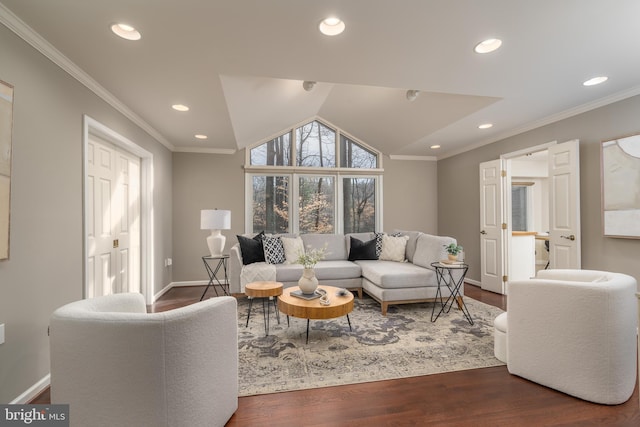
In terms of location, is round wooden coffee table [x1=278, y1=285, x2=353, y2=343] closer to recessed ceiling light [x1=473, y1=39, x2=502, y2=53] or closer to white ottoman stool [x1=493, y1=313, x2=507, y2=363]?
white ottoman stool [x1=493, y1=313, x2=507, y2=363]

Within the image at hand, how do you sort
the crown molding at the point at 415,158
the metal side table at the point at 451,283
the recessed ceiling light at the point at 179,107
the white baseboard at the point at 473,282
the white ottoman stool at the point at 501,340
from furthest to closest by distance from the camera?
the crown molding at the point at 415,158 → the white baseboard at the point at 473,282 → the metal side table at the point at 451,283 → the recessed ceiling light at the point at 179,107 → the white ottoman stool at the point at 501,340

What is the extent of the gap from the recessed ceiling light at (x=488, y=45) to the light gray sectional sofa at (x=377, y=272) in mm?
2172

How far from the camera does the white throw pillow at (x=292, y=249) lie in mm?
4168

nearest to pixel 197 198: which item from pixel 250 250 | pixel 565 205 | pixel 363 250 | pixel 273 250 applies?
pixel 250 250

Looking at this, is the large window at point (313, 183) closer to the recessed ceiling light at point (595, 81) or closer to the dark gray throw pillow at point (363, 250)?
the dark gray throw pillow at point (363, 250)

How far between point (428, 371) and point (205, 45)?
289 cm

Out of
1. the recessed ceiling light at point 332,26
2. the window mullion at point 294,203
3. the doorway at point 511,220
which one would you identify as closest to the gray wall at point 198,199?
the window mullion at point 294,203

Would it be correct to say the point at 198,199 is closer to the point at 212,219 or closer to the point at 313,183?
the point at 212,219

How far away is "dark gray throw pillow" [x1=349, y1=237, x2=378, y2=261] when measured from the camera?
Result: 4.42 metres

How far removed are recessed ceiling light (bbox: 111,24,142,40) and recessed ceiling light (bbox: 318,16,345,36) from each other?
1.20 metres

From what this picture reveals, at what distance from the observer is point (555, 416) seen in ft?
5.35

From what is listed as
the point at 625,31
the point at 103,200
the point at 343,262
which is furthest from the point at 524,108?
the point at 103,200

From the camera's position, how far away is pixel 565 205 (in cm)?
334

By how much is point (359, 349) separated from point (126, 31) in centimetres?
293
